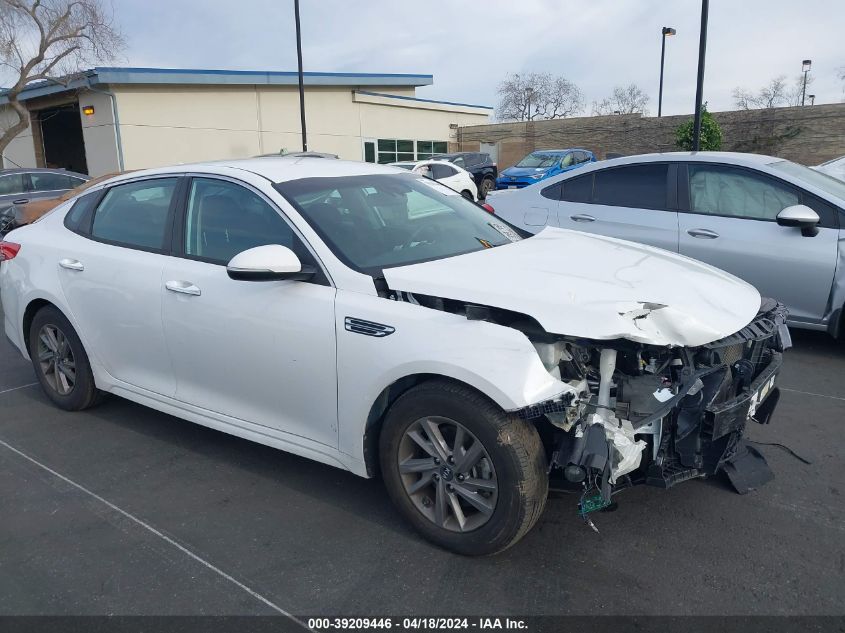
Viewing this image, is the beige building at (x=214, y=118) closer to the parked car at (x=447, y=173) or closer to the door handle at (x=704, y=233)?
the parked car at (x=447, y=173)

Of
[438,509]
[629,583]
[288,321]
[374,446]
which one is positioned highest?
[288,321]

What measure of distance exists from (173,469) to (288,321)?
128 centimetres

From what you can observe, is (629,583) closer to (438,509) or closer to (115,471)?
(438,509)

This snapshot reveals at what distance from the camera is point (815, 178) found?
611 cm

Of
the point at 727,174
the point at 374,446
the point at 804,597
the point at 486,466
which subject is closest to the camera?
the point at 804,597

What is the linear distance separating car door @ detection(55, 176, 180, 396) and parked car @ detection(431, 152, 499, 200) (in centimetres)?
1978

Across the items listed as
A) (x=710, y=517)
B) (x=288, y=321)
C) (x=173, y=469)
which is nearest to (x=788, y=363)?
(x=710, y=517)

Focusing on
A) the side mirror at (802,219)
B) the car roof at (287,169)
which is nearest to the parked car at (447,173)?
the side mirror at (802,219)

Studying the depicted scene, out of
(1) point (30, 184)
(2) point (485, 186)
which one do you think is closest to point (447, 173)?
(2) point (485, 186)

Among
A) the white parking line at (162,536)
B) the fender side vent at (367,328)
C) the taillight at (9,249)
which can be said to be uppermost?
the taillight at (9,249)

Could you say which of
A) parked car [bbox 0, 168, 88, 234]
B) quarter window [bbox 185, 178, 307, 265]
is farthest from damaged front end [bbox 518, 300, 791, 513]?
parked car [bbox 0, 168, 88, 234]

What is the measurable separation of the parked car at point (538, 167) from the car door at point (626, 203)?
14.5 meters

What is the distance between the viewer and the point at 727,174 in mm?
6062

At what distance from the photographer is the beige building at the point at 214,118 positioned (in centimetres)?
2230
